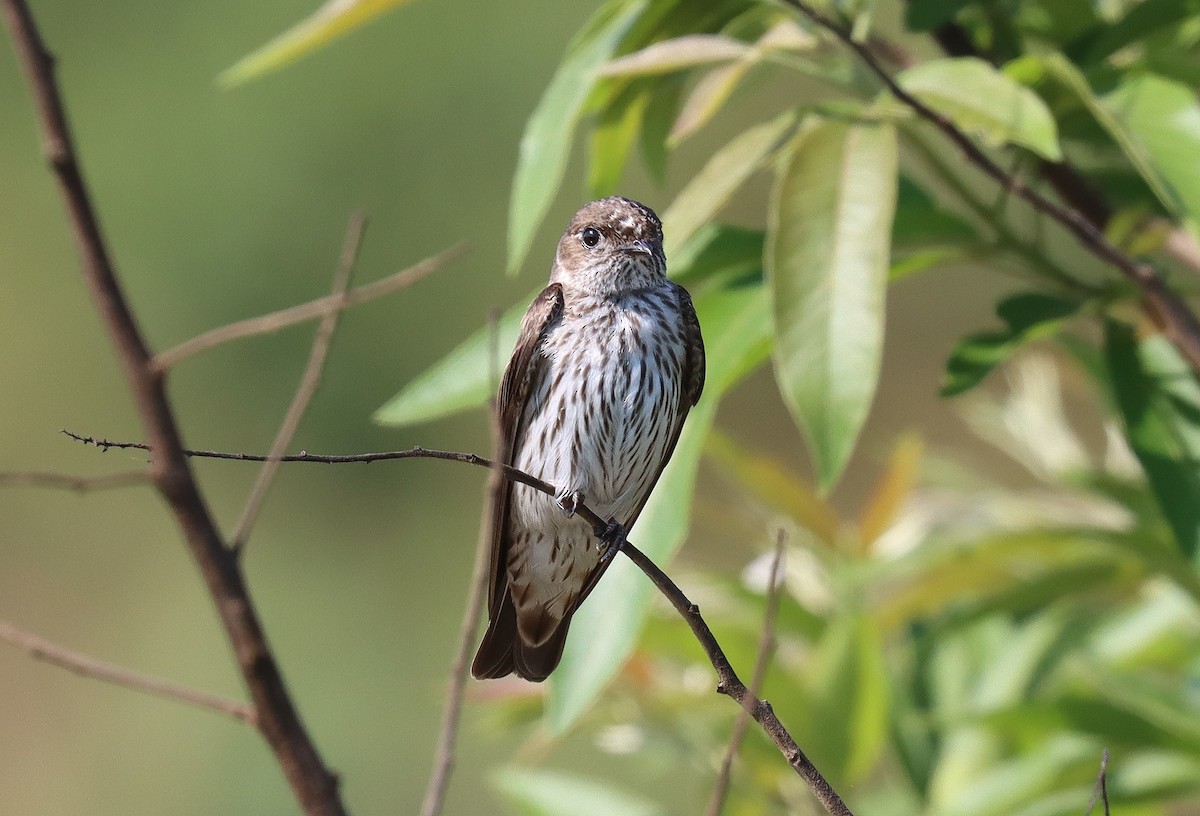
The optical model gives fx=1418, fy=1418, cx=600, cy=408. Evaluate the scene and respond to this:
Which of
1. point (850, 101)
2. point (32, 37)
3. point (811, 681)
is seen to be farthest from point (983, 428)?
point (32, 37)

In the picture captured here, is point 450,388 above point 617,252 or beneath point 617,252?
beneath

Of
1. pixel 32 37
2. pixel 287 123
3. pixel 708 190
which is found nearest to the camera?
pixel 32 37

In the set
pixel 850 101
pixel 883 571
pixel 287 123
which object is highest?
pixel 287 123

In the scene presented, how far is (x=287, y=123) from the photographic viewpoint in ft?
31.1

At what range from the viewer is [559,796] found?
2.62 m

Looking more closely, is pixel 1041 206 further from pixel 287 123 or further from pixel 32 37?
pixel 287 123

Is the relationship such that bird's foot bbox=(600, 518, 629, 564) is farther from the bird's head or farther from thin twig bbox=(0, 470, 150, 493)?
thin twig bbox=(0, 470, 150, 493)

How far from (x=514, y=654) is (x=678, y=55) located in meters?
0.93

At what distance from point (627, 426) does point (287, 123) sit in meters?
7.68

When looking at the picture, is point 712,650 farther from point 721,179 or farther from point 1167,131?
point 1167,131

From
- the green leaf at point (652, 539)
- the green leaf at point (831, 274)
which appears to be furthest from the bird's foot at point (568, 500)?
the green leaf at point (831, 274)

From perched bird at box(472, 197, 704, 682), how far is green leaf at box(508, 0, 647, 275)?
0.81 ft

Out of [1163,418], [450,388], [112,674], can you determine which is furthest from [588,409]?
[112,674]

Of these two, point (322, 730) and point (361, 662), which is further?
point (361, 662)
